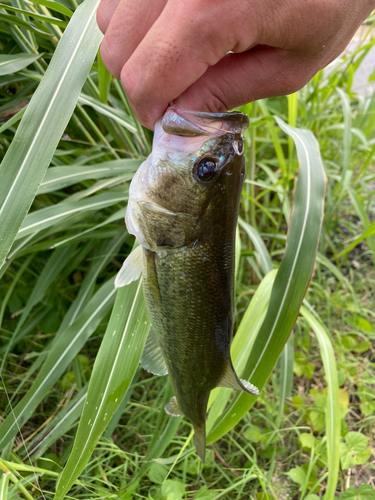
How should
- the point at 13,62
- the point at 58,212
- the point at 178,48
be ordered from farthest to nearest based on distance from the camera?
1. the point at 58,212
2. the point at 13,62
3. the point at 178,48

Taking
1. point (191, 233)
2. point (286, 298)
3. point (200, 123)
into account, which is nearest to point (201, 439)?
point (286, 298)

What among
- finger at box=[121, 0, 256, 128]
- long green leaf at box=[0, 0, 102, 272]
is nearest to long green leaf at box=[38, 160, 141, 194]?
long green leaf at box=[0, 0, 102, 272]

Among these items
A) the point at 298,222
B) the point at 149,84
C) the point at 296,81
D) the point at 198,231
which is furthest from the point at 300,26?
the point at 298,222

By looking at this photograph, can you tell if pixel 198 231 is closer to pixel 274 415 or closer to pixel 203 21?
pixel 203 21

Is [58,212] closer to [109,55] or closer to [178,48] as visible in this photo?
[109,55]

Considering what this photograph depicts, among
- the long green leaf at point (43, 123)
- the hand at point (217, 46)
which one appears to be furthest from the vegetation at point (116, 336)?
the hand at point (217, 46)

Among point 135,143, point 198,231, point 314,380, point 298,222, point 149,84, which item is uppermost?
point 149,84
